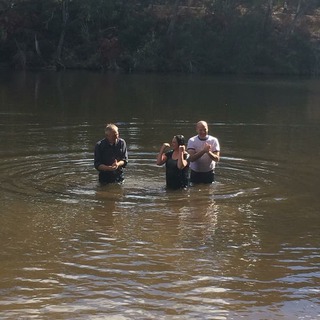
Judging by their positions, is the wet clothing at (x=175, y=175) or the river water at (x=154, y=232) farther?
the wet clothing at (x=175, y=175)

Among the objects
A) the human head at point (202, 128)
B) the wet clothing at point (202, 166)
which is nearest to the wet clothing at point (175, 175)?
the wet clothing at point (202, 166)

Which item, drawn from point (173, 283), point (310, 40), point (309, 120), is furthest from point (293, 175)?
point (310, 40)

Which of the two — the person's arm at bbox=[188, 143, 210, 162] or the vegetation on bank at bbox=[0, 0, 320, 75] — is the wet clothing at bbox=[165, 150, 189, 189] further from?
the vegetation on bank at bbox=[0, 0, 320, 75]

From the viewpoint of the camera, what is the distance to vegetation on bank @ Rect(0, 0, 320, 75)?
69438mm

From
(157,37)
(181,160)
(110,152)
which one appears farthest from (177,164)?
(157,37)

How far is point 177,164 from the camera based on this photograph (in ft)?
44.4

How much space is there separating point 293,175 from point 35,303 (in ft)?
30.7

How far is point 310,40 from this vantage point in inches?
3091

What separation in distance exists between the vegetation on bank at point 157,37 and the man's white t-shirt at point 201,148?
178ft

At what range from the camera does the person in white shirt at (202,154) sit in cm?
1372

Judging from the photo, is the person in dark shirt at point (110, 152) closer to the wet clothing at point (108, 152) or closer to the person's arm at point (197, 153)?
the wet clothing at point (108, 152)

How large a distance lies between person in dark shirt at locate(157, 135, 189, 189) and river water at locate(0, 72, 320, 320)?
0.80ft

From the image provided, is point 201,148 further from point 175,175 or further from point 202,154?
point 175,175

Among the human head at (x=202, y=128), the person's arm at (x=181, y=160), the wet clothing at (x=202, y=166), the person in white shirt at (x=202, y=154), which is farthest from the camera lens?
the wet clothing at (x=202, y=166)
